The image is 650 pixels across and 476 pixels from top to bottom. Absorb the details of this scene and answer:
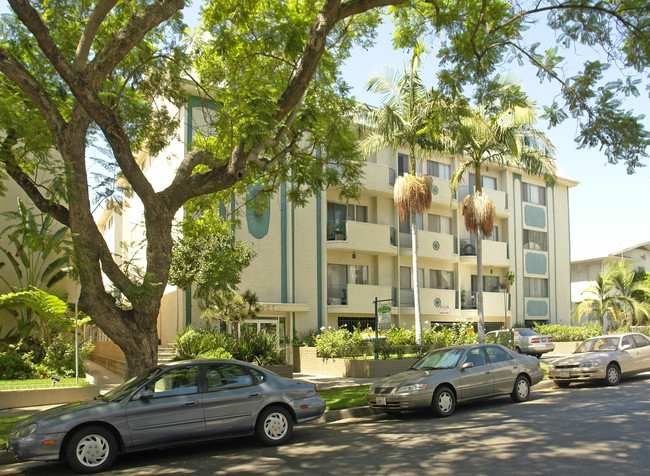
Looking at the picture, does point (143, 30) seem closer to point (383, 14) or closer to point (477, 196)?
point (383, 14)

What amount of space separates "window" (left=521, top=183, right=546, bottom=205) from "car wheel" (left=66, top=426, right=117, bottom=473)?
33383 millimetres

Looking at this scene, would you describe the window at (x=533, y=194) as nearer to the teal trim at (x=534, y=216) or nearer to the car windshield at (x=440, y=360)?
the teal trim at (x=534, y=216)

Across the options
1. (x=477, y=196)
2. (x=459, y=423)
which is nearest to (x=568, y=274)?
(x=477, y=196)

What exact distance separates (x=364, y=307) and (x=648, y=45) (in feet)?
58.7

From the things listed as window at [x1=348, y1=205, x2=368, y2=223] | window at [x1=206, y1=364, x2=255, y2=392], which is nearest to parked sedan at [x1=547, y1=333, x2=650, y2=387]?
window at [x1=206, y1=364, x2=255, y2=392]

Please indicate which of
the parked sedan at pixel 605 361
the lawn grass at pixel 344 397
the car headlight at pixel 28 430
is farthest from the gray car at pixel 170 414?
the parked sedan at pixel 605 361

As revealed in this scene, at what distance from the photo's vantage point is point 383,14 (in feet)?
51.4

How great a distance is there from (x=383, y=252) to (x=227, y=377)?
764 inches

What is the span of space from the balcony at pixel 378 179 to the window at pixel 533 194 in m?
12.4

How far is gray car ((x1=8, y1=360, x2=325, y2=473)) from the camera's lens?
796 centimetres

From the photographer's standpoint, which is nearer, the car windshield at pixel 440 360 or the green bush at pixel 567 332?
the car windshield at pixel 440 360

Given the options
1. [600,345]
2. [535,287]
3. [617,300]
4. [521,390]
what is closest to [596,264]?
[617,300]

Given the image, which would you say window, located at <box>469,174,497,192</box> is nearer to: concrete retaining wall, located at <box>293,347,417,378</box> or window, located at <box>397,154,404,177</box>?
window, located at <box>397,154,404,177</box>

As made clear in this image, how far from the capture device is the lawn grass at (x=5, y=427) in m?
9.30
